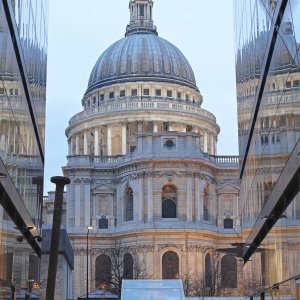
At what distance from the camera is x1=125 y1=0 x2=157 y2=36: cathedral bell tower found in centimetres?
14438

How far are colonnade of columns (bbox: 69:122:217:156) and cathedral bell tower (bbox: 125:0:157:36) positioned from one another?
90.3ft

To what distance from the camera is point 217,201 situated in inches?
4173

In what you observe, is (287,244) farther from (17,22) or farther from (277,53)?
(17,22)

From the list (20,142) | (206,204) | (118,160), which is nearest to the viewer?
(20,142)

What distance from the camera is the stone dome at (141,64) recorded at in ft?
427

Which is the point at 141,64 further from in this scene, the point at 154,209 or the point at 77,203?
the point at 154,209

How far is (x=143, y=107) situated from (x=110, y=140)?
6839 mm

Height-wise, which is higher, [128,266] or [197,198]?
[197,198]

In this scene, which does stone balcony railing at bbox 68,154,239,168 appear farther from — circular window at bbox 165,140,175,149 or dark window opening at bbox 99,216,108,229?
dark window opening at bbox 99,216,108,229

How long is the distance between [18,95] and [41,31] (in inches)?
416

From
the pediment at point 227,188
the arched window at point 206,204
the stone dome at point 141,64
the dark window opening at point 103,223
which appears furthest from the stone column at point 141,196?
the stone dome at point 141,64

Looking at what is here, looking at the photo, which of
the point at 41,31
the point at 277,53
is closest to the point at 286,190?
the point at 277,53

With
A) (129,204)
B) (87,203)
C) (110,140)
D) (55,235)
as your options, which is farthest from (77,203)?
(55,235)

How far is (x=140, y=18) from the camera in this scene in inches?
5758
